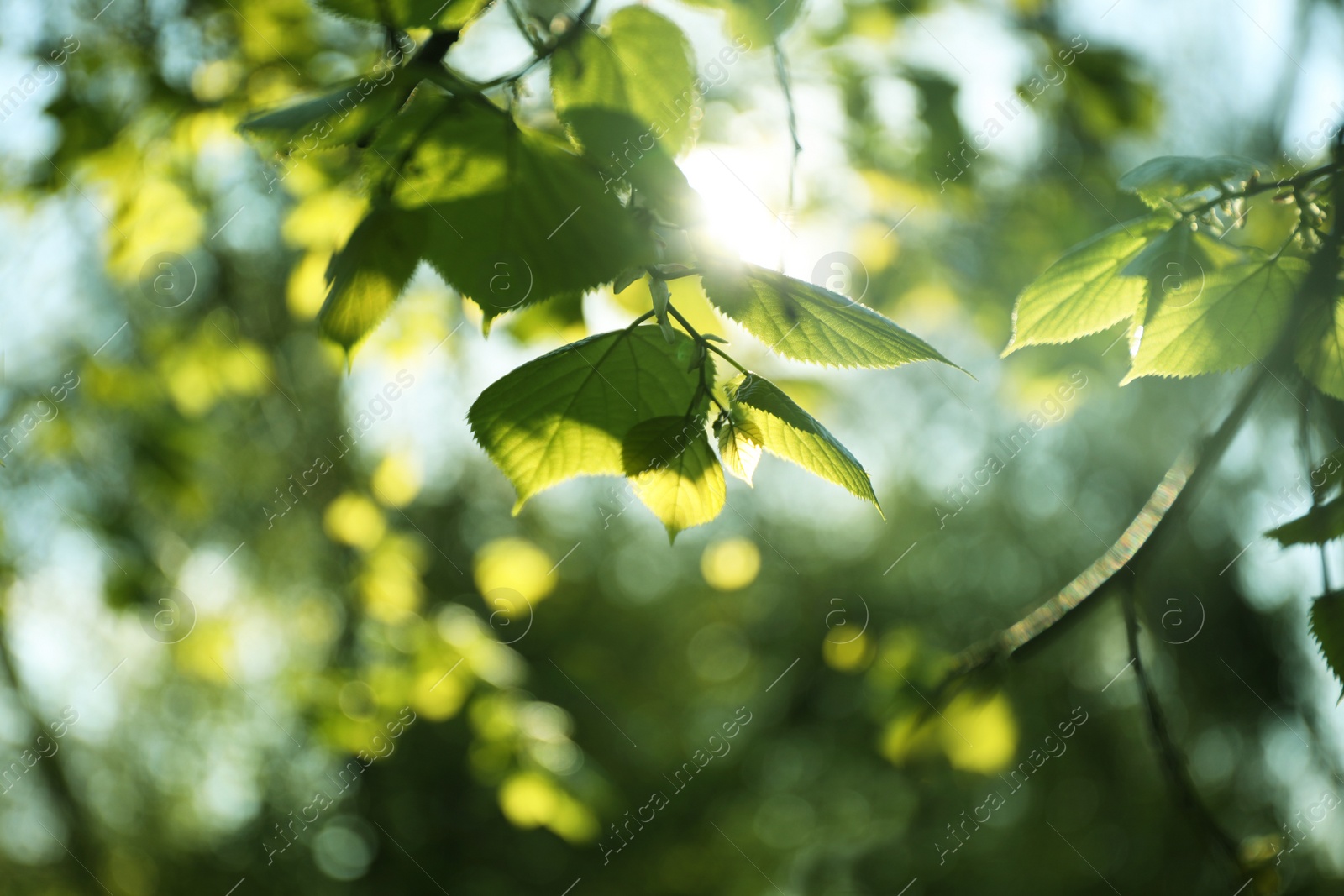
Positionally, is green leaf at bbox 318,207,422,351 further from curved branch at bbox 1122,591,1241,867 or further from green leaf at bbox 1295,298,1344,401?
curved branch at bbox 1122,591,1241,867

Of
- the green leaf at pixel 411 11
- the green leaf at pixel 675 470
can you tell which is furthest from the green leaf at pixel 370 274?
the green leaf at pixel 675 470

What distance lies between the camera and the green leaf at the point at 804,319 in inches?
20.6

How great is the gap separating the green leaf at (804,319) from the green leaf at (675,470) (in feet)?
0.27

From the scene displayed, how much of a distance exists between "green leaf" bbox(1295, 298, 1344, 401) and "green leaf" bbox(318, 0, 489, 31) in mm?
714

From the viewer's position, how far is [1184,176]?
605 millimetres

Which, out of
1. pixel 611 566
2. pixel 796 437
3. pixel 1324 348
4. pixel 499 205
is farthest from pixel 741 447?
pixel 611 566

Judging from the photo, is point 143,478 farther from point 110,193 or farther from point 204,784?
point 204,784

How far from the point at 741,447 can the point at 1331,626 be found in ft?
1.67

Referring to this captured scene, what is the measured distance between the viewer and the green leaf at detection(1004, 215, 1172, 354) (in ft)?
2.17

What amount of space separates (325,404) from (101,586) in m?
2.37

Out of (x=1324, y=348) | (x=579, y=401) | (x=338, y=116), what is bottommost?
(x=1324, y=348)

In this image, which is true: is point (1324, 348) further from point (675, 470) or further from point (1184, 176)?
point (675, 470)

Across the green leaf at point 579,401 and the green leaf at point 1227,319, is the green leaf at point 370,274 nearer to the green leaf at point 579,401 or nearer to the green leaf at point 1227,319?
the green leaf at point 579,401

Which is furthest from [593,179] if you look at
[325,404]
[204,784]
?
[204,784]
